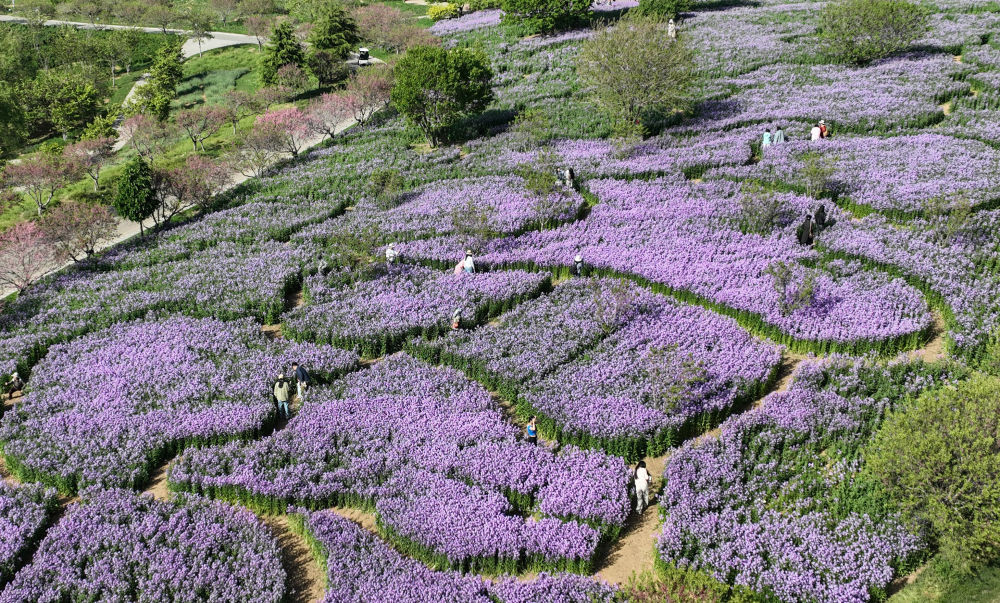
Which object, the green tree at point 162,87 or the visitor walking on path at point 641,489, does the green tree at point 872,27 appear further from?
the green tree at point 162,87

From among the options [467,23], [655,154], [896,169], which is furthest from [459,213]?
[467,23]

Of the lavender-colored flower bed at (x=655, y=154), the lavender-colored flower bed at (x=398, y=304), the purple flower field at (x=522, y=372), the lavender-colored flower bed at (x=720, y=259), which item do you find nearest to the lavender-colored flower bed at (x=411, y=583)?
the purple flower field at (x=522, y=372)

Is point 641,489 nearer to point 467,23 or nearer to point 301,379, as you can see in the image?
point 301,379

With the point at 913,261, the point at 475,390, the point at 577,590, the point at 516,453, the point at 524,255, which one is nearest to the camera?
the point at 577,590

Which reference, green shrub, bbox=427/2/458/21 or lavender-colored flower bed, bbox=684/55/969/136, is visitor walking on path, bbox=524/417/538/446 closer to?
lavender-colored flower bed, bbox=684/55/969/136

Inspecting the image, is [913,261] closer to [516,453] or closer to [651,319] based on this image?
[651,319]

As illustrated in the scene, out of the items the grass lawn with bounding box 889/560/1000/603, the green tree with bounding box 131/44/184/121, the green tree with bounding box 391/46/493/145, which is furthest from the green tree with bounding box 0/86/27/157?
the grass lawn with bounding box 889/560/1000/603

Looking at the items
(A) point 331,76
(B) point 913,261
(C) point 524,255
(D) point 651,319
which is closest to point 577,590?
(D) point 651,319
